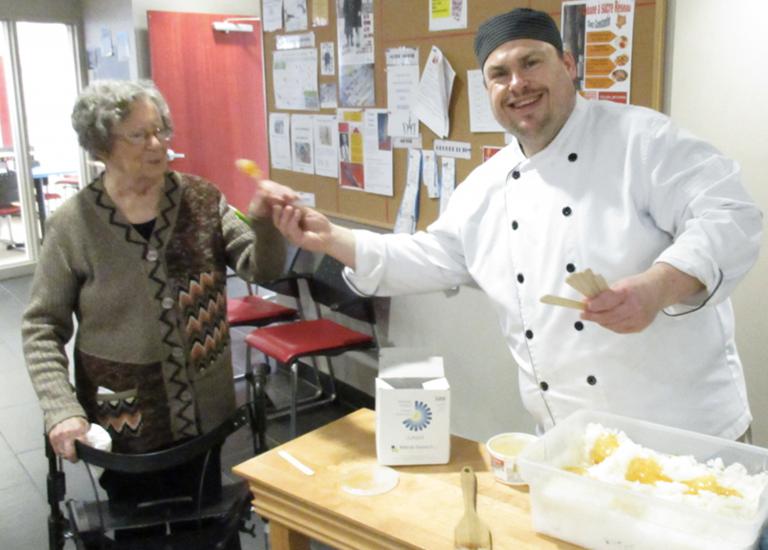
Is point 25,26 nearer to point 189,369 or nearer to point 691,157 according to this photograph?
point 189,369

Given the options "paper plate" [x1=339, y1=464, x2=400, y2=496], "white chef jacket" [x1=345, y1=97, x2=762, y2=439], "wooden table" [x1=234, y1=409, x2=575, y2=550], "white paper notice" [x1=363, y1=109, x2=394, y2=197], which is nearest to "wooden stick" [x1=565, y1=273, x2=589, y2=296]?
"white chef jacket" [x1=345, y1=97, x2=762, y2=439]

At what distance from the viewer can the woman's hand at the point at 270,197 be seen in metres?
1.64

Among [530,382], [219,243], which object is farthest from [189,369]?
[530,382]

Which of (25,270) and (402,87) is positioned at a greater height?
(402,87)

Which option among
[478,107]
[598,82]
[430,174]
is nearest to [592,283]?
[598,82]

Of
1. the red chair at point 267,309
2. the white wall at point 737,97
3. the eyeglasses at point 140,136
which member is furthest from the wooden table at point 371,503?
the red chair at point 267,309

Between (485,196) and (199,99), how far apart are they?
4.57 meters

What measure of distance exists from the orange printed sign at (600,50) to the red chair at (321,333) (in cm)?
148

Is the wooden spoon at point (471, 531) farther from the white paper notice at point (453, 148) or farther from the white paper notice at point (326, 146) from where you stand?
the white paper notice at point (326, 146)

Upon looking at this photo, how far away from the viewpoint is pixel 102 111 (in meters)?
1.72

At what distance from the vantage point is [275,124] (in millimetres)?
3875

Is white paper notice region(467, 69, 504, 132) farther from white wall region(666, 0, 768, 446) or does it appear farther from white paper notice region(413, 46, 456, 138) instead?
white wall region(666, 0, 768, 446)

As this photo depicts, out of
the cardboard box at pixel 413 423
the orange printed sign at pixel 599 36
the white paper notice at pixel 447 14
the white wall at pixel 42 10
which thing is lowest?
the cardboard box at pixel 413 423

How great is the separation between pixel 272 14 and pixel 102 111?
7.18ft
